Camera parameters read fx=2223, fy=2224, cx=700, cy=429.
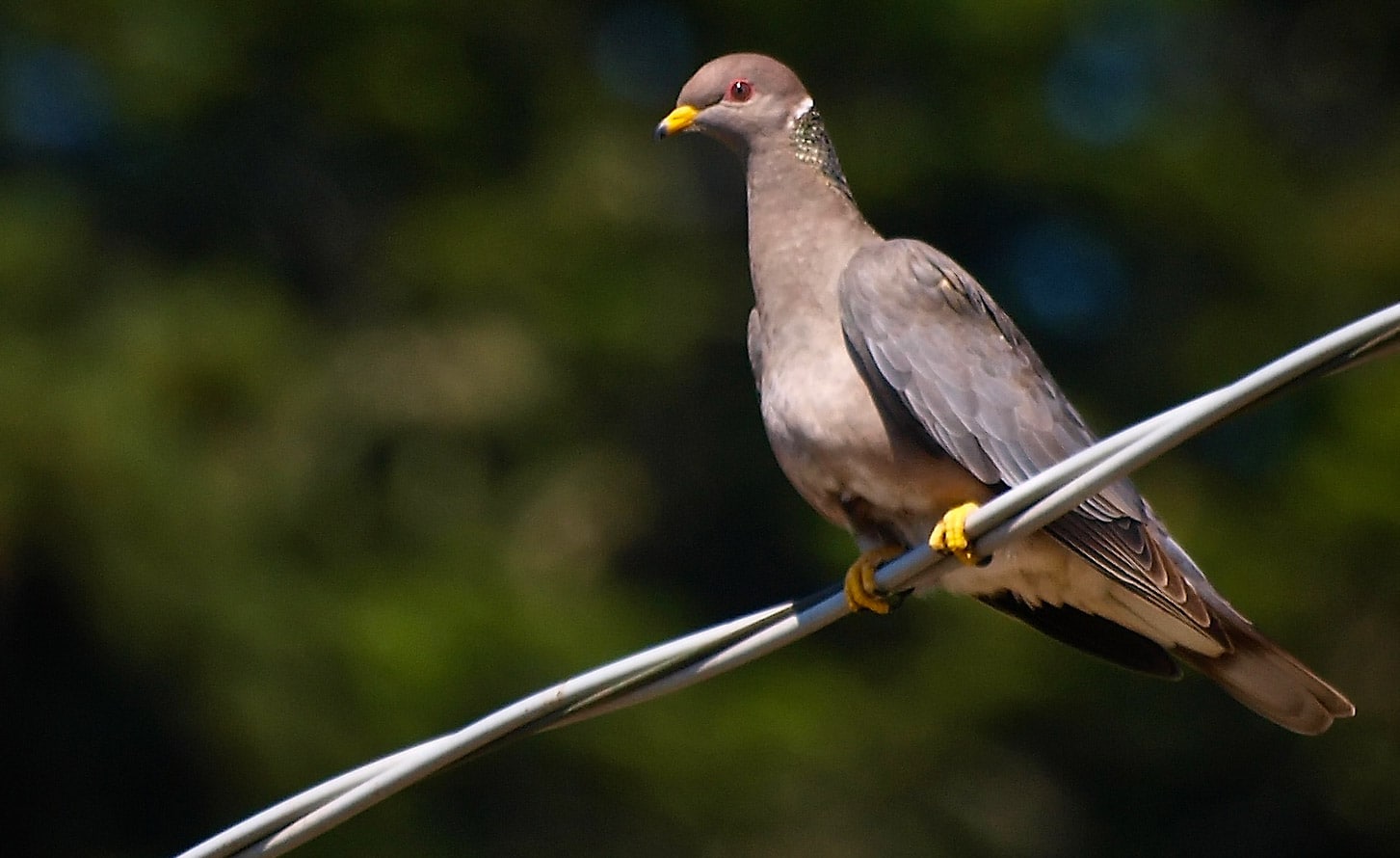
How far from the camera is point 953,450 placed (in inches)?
146

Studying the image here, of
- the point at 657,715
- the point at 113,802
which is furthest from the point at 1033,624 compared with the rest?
the point at 113,802

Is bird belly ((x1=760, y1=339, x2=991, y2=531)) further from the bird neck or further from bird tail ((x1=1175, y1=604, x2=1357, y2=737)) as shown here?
bird tail ((x1=1175, y1=604, x2=1357, y2=737))

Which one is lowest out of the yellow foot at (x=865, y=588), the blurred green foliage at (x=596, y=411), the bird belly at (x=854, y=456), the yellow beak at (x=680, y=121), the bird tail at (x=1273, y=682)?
the blurred green foliage at (x=596, y=411)

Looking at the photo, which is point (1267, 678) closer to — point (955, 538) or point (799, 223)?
Answer: point (955, 538)

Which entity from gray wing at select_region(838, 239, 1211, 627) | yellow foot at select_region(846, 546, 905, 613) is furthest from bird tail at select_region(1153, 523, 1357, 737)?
yellow foot at select_region(846, 546, 905, 613)

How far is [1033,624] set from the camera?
4102mm

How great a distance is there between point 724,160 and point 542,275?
5.26ft

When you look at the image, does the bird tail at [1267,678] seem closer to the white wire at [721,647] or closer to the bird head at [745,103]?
the white wire at [721,647]

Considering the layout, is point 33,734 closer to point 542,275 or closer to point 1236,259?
point 542,275

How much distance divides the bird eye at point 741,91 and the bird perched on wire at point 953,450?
1.35 ft

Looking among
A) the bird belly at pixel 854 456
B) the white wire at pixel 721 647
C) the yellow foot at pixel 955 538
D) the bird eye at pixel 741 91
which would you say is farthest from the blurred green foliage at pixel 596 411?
the white wire at pixel 721 647

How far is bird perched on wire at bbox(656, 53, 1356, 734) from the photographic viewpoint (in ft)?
12.1

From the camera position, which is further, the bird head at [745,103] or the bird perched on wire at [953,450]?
the bird head at [745,103]

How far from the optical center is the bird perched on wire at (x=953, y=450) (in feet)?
12.1
